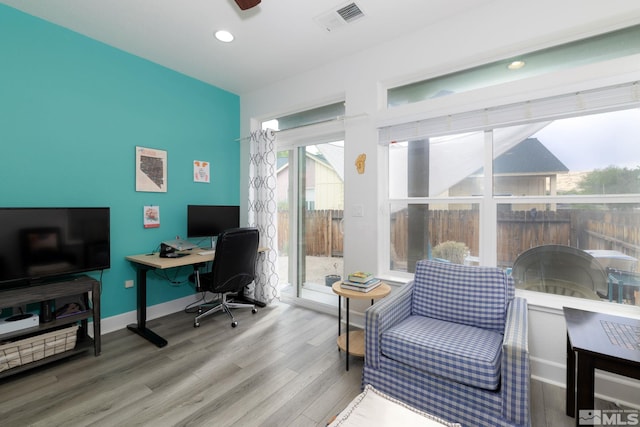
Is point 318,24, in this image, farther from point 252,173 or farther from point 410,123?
point 252,173

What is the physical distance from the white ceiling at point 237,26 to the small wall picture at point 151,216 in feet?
5.25

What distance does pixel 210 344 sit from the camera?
2.60 metres

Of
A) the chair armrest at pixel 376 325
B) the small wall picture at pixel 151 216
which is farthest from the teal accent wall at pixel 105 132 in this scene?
the chair armrest at pixel 376 325

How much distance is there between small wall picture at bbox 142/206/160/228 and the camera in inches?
122

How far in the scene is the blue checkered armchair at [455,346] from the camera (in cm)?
146

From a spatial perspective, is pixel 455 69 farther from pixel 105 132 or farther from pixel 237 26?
pixel 105 132

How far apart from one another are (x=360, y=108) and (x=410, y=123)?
1.89 feet

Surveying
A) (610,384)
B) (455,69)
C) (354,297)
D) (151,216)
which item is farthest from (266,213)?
(610,384)

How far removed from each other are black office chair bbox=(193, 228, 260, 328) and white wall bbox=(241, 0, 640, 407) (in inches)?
41.9

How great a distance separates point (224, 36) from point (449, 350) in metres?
3.04

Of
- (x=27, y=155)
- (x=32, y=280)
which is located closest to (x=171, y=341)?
(x=32, y=280)

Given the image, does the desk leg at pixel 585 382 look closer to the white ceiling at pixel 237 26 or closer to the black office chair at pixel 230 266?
the white ceiling at pixel 237 26

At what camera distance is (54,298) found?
2.19 m

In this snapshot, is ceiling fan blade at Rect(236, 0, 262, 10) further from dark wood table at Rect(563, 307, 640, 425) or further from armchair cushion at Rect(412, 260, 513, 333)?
dark wood table at Rect(563, 307, 640, 425)
